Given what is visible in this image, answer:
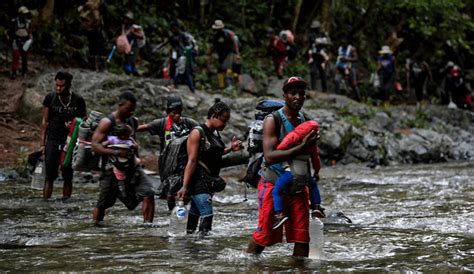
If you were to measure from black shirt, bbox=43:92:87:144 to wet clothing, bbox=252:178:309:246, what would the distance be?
5352 millimetres

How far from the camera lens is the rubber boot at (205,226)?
25.3 feet

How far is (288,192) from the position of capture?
6.12 metres

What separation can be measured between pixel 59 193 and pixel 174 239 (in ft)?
17.6

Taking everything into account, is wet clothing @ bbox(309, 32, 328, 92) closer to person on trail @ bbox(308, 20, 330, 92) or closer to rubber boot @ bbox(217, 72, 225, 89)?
person on trail @ bbox(308, 20, 330, 92)

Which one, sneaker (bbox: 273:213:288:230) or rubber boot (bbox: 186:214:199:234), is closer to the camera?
sneaker (bbox: 273:213:288:230)

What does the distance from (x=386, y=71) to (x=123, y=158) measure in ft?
60.8

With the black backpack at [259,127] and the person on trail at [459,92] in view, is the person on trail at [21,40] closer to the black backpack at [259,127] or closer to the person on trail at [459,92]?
the black backpack at [259,127]

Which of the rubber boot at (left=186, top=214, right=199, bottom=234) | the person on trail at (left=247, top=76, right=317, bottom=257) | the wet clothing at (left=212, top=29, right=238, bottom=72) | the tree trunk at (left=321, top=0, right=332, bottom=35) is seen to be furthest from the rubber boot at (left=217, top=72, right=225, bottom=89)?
the person on trail at (left=247, top=76, right=317, bottom=257)

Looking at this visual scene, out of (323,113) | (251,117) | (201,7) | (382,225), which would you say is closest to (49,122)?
(382,225)

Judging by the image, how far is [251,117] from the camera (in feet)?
66.2

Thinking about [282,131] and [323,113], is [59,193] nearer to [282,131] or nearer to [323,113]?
[282,131]

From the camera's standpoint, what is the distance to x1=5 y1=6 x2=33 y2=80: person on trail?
19500 millimetres

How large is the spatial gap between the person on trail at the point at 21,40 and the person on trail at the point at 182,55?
411cm

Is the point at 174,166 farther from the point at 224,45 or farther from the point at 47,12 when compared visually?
the point at 47,12
